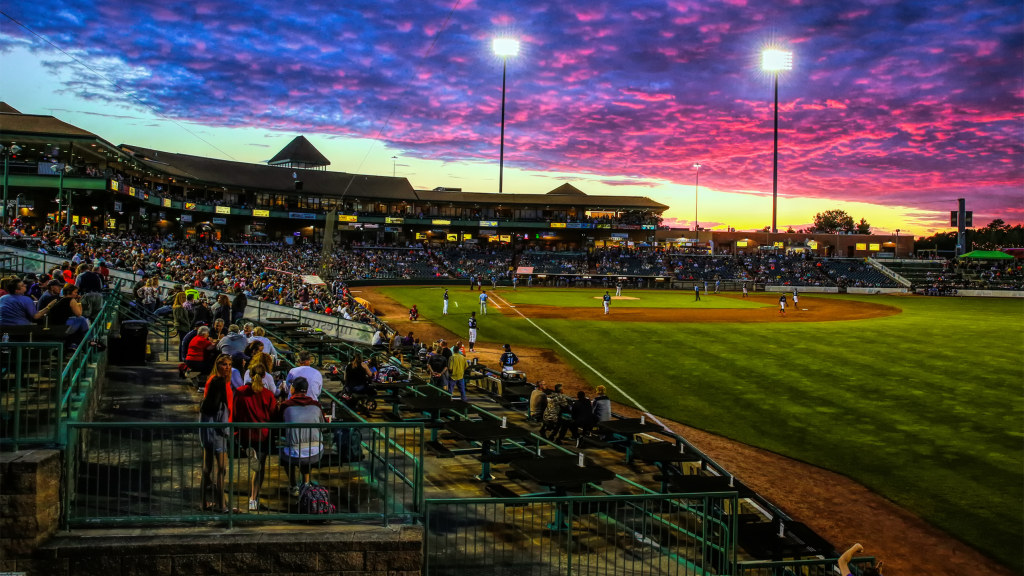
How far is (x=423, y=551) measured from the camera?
624 centimetres

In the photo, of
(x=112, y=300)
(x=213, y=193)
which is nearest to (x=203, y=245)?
(x=213, y=193)

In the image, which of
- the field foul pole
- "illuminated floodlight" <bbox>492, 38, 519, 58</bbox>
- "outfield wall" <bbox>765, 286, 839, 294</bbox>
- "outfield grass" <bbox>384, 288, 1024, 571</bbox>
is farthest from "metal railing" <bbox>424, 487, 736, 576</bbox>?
"outfield wall" <bbox>765, 286, 839, 294</bbox>

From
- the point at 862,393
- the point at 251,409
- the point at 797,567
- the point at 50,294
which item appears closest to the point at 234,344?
the point at 50,294

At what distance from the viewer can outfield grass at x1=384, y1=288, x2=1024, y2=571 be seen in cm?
1323

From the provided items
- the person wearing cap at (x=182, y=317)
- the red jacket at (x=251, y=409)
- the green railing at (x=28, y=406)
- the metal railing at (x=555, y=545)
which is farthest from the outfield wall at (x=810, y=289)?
the green railing at (x=28, y=406)

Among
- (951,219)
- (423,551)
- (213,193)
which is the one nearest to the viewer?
(423,551)

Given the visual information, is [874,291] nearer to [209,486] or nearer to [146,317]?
[146,317]

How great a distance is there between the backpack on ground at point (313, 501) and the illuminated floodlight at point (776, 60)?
80.1 metres

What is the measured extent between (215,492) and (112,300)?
9.16 meters

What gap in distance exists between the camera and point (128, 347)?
12469 millimetres

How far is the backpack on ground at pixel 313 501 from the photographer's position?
6227 millimetres

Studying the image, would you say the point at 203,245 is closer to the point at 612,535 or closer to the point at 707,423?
the point at 707,423

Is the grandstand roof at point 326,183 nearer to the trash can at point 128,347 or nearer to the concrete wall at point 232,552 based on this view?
the trash can at point 128,347

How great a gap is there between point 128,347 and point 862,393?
20.7 m
